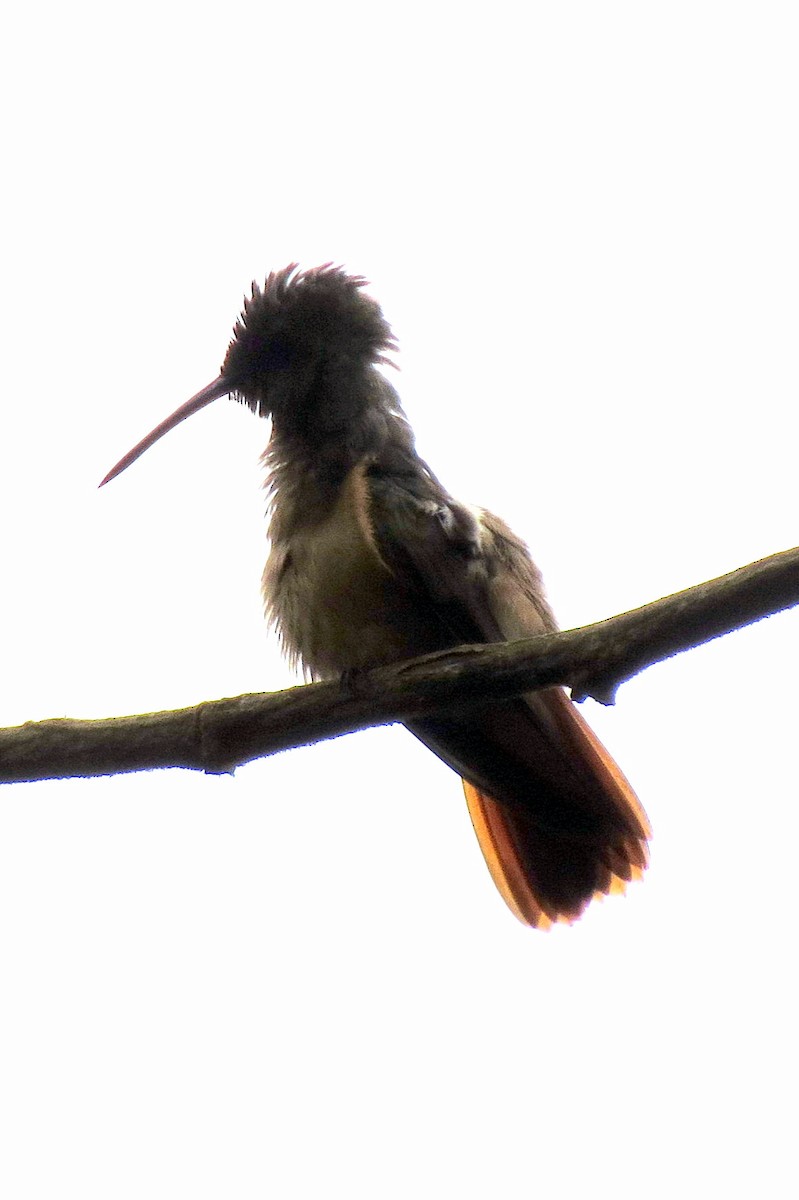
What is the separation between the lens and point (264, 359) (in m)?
4.84

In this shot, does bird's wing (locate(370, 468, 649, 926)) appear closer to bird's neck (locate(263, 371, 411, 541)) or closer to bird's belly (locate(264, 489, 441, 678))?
bird's belly (locate(264, 489, 441, 678))

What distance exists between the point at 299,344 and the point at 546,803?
189cm

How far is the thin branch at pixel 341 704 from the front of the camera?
296cm

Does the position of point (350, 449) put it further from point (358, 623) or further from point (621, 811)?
point (621, 811)

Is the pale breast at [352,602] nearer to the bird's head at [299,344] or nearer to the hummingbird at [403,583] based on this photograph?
the hummingbird at [403,583]

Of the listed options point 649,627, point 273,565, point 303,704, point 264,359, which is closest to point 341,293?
point 264,359

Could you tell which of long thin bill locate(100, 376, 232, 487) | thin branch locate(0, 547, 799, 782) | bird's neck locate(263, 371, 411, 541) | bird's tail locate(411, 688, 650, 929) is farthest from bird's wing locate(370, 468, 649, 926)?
long thin bill locate(100, 376, 232, 487)

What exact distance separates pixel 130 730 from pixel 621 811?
166 centimetres

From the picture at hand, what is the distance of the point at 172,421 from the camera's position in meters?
5.19

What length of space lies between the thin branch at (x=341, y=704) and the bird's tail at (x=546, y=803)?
0.52m

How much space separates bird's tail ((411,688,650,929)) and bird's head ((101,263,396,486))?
1305 mm

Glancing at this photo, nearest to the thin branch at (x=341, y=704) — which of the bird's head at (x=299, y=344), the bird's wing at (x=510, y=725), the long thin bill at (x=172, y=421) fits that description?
the bird's wing at (x=510, y=725)

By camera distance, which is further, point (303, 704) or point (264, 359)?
point (264, 359)

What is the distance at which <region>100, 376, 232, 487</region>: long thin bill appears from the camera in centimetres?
500
